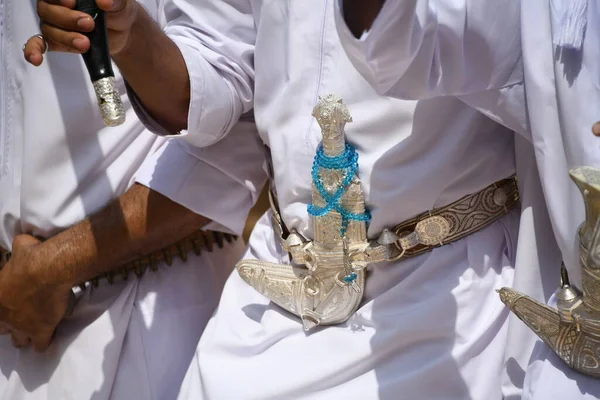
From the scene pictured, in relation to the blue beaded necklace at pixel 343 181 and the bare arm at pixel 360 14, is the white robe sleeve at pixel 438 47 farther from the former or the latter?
the blue beaded necklace at pixel 343 181

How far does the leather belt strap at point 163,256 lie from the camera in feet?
5.26

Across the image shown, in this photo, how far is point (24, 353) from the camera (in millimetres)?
1614

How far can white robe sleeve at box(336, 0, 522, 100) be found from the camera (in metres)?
0.93

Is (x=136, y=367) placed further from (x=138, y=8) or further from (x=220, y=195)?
(x=138, y=8)

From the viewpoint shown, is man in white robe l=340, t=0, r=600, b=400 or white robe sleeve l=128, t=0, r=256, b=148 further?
white robe sleeve l=128, t=0, r=256, b=148

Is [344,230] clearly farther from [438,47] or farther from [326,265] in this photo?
[438,47]

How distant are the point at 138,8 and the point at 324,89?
1.06 ft

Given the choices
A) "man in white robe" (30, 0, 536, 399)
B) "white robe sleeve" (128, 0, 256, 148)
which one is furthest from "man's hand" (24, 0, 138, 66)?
"white robe sleeve" (128, 0, 256, 148)

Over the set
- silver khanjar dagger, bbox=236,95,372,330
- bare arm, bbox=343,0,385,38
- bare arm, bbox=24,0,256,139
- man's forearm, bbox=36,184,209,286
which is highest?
bare arm, bbox=343,0,385,38

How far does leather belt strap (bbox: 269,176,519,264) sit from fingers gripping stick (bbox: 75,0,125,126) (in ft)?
1.37

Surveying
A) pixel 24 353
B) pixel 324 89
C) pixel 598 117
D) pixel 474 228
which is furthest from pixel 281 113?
pixel 24 353

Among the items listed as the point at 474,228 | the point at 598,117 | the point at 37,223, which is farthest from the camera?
the point at 37,223

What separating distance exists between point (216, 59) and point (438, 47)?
538 mm

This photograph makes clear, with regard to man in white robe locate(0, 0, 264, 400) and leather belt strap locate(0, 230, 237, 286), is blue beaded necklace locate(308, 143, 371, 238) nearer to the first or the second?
man in white robe locate(0, 0, 264, 400)
